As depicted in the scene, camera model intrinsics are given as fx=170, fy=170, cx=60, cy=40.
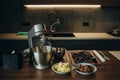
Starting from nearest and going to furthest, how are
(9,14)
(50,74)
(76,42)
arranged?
1. (50,74)
2. (76,42)
3. (9,14)

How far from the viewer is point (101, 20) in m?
3.69

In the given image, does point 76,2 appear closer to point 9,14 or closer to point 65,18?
point 65,18

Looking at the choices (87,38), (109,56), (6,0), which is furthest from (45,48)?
(6,0)

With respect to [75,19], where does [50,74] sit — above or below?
below

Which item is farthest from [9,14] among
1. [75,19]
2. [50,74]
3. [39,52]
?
[50,74]

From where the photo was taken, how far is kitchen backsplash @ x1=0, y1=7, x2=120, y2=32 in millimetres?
3631

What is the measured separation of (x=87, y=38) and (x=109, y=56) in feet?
3.74

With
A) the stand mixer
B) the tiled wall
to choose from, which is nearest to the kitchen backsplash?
the tiled wall

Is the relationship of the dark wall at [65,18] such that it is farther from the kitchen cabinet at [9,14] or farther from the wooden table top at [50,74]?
the wooden table top at [50,74]

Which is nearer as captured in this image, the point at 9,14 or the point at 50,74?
the point at 50,74

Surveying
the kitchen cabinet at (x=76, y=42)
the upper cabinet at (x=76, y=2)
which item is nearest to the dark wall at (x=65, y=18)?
the upper cabinet at (x=76, y=2)

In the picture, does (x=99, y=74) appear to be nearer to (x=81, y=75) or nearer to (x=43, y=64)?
(x=81, y=75)

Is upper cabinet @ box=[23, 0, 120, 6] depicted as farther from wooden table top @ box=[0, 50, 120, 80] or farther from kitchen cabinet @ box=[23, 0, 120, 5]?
wooden table top @ box=[0, 50, 120, 80]

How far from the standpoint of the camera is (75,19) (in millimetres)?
3666
